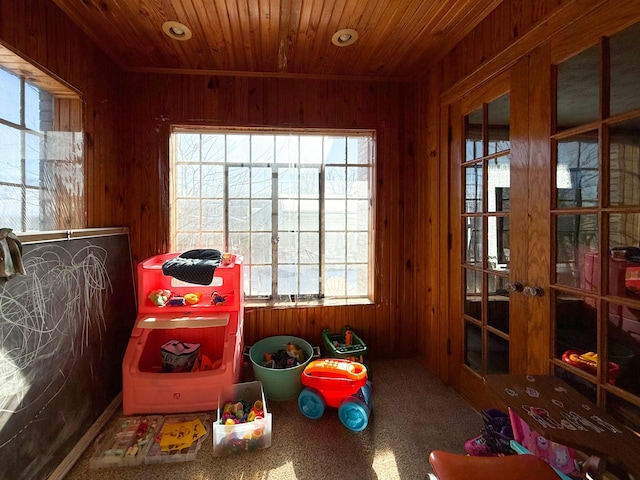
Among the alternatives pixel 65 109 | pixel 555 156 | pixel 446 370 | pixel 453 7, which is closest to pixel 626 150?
pixel 555 156

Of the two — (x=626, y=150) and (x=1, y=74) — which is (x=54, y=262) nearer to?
(x=1, y=74)

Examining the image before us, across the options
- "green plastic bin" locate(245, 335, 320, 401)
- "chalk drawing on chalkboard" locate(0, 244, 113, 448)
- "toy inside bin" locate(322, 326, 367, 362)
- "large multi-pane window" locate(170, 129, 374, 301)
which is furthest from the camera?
"large multi-pane window" locate(170, 129, 374, 301)

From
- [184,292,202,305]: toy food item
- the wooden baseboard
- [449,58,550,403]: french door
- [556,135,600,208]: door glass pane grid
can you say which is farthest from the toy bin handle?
[556,135,600,208]: door glass pane grid

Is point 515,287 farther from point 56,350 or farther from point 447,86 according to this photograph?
point 56,350

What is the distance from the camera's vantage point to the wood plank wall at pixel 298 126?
7.09ft

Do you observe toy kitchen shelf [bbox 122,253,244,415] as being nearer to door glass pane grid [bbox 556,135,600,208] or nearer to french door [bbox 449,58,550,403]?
french door [bbox 449,58,550,403]

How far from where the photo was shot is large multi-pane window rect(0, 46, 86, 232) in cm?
124

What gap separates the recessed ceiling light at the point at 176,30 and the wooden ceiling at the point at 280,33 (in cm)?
3

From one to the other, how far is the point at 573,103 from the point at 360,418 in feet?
6.05

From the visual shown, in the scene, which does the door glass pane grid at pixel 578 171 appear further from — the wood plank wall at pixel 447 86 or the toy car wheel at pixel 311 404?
the toy car wheel at pixel 311 404

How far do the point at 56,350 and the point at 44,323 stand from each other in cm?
16

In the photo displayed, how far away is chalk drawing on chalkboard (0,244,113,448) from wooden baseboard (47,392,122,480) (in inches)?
12.2

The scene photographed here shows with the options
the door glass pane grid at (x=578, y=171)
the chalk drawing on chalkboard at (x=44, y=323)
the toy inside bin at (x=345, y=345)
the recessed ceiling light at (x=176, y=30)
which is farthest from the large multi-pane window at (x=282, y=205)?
the door glass pane grid at (x=578, y=171)

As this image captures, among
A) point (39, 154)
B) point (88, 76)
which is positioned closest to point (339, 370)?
point (39, 154)
